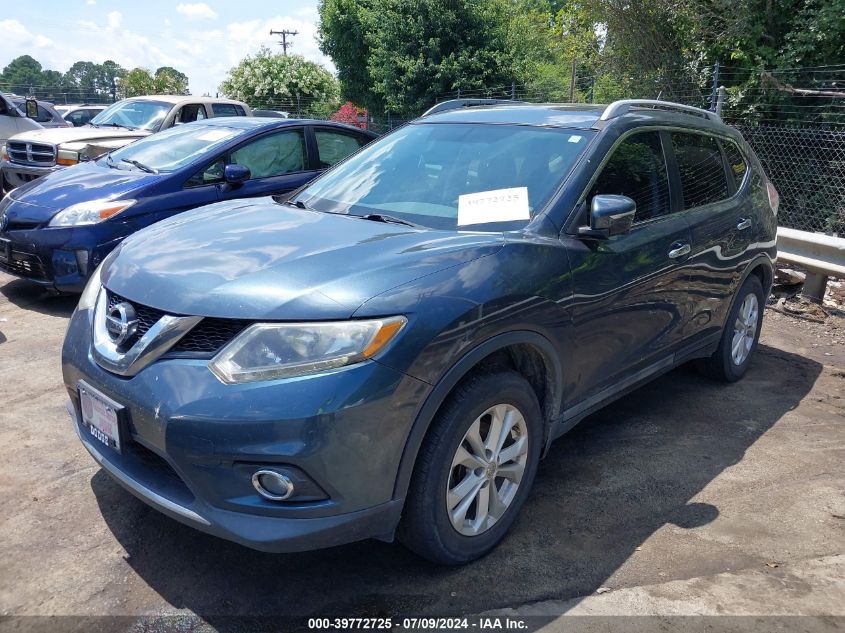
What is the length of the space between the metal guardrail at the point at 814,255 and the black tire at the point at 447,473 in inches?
194

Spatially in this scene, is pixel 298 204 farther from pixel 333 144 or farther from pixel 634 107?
pixel 333 144

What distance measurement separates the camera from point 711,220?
438 cm

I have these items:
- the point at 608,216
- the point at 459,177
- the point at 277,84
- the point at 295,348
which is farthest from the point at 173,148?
the point at 277,84

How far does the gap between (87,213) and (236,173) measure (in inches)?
47.4

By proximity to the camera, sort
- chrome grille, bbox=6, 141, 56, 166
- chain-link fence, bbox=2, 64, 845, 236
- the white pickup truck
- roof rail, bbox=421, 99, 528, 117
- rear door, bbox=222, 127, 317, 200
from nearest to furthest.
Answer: roof rail, bbox=421, 99, 528, 117, rear door, bbox=222, 127, 317, 200, the white pickup truck, chrome grille, bbox=6, 141, 56, 166, chain-link fence, bbox=2, 64, 845, 236

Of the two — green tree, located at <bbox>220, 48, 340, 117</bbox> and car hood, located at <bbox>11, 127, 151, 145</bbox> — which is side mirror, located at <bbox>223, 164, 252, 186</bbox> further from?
green tree, located at <bbox>220, 48, 340, 117</bbox>

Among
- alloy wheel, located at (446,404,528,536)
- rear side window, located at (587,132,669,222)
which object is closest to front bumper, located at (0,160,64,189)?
rear side window, located at (587,132,669,222)

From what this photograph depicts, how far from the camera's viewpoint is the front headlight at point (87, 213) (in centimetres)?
586

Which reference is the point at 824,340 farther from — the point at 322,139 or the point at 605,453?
the point at 322,139

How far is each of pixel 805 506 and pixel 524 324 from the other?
5.95 feet

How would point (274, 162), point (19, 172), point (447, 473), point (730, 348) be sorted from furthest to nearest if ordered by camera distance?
point (19, 172) < point (274, 162) < point (730, 348) < point (447, 473)

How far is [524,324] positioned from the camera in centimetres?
296

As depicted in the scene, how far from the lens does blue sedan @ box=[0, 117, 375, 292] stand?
5859 millimetres

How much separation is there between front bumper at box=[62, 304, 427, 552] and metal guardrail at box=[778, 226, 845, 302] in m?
5.56
